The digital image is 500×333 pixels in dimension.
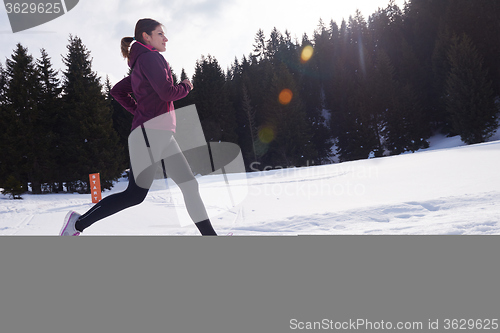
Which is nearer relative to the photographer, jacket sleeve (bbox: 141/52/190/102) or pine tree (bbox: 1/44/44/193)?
jacket sleeve (bbox: 141/52/190/102)

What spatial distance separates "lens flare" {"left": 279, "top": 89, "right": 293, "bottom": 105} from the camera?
1022 inches

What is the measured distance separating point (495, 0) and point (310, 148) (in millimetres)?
18539

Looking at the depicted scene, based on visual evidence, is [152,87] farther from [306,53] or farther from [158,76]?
[306,53]

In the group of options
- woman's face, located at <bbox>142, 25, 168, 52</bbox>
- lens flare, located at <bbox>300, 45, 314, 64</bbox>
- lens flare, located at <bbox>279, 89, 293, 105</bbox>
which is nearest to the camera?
woman's face, located at <bbox>142, 25, 168, 52</bbox>

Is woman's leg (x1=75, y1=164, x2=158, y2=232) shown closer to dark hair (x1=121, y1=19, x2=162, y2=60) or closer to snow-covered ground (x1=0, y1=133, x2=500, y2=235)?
dark hair (x1=121, y1=19, x2=162, y2=60)

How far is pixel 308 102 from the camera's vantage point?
102 ft

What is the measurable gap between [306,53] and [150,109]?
40.0m

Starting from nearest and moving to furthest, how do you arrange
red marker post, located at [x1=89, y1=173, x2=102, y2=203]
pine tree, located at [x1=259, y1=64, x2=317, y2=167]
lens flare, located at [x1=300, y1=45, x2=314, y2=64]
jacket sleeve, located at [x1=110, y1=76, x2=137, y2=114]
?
jacket sleeve, located at [x1=110, y1=76, x2=137, y2=114] < red marker post, located at [x1=89, y1=173, x2=102, y2=203] < pine tree, located at [x1=259, y1=64, x2=317, y2=167] < lens flare, located at [x1=300, y1=45, x2=314, y2=64]

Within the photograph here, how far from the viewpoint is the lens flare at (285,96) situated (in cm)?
2595

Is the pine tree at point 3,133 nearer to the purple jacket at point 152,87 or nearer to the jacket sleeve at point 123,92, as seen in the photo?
the jacket sleeve at point 123,92

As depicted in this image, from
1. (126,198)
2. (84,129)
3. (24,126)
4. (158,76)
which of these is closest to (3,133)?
(24,126)

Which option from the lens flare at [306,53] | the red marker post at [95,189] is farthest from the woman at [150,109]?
the lens flare at [306,53]

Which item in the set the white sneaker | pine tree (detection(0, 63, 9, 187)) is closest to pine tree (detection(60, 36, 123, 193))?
pine tree (detection(0, 63, 9, 187))
